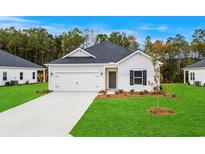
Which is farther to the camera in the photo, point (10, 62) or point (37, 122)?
point (10, 62)

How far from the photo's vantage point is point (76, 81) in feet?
85.6

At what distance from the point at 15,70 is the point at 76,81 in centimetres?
1310

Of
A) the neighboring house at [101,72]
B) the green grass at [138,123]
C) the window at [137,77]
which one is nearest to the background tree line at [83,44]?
the neighboring house at [101,72]

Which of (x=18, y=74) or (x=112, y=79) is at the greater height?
(x=18, y=74)

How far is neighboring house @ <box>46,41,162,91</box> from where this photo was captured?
24.3 metres

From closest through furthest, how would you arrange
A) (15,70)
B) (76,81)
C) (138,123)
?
(138,123), (76,81), (15,70)

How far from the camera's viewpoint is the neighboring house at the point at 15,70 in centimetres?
3361

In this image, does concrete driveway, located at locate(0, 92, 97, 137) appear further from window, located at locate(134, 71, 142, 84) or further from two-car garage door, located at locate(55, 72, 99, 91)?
two-car garage door, located at locate(55, 72, 99, 91)

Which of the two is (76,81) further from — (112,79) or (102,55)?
(102,55)

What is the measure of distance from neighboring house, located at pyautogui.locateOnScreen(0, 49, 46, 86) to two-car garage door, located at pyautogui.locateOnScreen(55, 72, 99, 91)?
10233 mm

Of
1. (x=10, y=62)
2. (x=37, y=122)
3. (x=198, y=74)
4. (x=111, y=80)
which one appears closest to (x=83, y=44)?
(x=10, y=62)

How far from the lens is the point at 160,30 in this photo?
44.9m

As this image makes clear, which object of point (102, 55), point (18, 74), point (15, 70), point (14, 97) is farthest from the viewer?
point (18, 74)

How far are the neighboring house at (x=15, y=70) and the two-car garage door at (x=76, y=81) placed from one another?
10.2 metres
